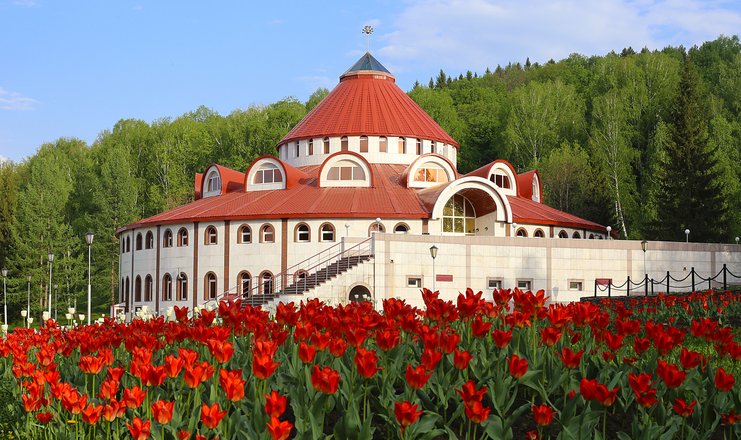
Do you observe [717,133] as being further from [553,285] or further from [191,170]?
[191,170]

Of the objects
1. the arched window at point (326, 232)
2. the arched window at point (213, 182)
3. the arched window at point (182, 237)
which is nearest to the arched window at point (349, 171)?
the arched window at point (326, 232)

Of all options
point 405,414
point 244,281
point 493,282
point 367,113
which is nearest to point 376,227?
point 244,281

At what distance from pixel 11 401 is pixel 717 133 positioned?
6042 centimetres

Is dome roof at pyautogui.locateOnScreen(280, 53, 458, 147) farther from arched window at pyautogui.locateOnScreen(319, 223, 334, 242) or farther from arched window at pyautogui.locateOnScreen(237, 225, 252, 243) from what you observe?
arched window at pyautogui.locateOnScreen(237, 225, 252, 243)

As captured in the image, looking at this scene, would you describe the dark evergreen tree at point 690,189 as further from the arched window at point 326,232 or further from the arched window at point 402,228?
the arched window at point 326,232

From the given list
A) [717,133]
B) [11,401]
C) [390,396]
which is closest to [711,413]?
[390,396]

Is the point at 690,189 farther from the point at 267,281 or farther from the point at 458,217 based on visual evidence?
the point at 267,281

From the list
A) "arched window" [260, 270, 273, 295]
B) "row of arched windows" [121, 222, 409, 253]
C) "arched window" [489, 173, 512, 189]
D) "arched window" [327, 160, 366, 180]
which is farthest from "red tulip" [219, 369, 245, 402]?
"arched window" [489, 173, 512, 189]

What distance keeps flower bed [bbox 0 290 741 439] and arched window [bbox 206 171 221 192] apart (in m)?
44.2

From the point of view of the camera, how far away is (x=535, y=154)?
73.1 meters

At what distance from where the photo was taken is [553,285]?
39.0 m

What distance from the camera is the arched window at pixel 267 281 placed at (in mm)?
45156

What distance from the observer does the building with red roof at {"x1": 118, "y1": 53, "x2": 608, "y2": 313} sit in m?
45.1

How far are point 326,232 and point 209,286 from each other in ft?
22.5
